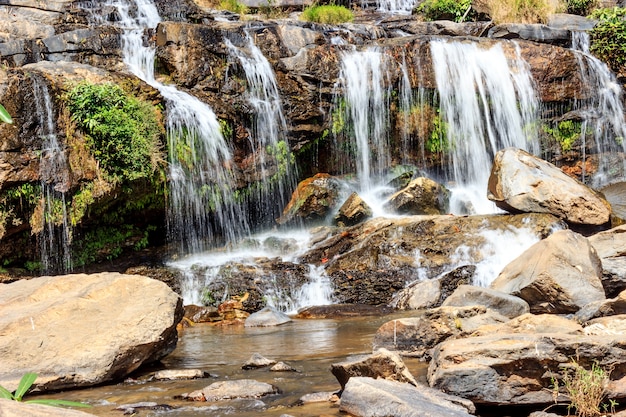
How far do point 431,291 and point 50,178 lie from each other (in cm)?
682

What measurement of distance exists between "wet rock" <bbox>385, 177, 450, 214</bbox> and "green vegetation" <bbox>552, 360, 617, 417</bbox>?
10.0m

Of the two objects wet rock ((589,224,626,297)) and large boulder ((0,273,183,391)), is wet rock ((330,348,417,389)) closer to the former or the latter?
large boulder ((0,273,183,391))

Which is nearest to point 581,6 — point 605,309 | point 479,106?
point 479,106

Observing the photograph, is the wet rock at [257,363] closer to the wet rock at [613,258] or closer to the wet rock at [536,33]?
the wet rock at [613,258]

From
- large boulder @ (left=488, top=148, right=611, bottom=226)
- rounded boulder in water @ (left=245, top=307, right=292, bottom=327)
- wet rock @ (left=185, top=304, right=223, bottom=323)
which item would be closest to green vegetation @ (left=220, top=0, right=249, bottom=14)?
large boulder @ (left=488, top=148, right=611, bottom=226)

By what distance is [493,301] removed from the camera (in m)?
7.38

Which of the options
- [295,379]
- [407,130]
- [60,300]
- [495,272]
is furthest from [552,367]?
[407,130]

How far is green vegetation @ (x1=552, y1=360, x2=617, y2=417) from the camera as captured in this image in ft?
14.0

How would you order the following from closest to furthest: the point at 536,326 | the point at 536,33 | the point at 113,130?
the point at 536,326 < the point at 113,130 < the point at 536,33

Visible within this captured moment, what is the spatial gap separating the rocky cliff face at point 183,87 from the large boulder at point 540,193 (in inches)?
182

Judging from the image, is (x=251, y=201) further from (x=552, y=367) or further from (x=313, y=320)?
(x=552, y=367)

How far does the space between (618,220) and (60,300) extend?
10530 mm

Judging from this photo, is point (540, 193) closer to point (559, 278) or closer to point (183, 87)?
point (559, 278)

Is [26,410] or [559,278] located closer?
[26,410]
